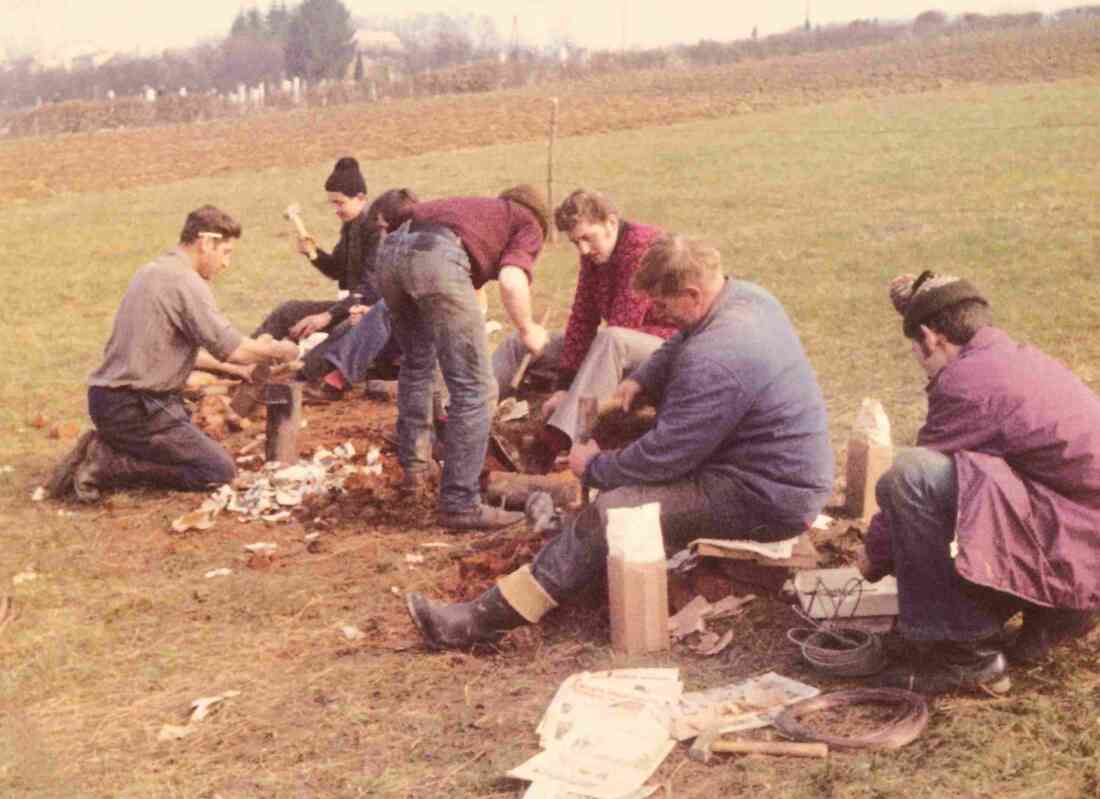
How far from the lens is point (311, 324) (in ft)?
30.4

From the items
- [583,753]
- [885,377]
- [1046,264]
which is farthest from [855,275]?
[583,753]

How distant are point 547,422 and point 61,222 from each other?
16.0m

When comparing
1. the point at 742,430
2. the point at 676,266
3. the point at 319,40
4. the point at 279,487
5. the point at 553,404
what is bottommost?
the point at 279,487

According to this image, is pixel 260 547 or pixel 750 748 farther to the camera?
pixel 260 547

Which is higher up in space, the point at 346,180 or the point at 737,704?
the point at 346,180

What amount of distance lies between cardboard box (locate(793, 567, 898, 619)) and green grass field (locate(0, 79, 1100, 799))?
541 millimetres

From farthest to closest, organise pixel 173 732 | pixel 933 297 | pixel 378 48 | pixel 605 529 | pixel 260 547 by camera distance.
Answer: pixel 378 48, pixel 260 547, pixel 605 529, pixel 173 732, pixel 933 297

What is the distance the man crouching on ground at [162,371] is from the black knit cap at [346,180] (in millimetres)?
1737

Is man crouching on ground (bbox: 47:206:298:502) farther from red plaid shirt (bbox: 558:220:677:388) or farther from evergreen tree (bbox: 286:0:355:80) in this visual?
evergreen tree (bbox: 286:0:355:80)

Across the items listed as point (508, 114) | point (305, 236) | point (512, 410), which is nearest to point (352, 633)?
point (512, 410)

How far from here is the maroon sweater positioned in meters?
6.21

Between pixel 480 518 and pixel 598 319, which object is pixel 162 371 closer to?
pixel 480 518

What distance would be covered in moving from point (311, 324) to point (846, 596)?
5.43m

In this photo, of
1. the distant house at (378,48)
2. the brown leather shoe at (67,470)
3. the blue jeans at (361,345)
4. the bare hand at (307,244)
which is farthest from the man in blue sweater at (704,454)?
the distant house at (378,48)
